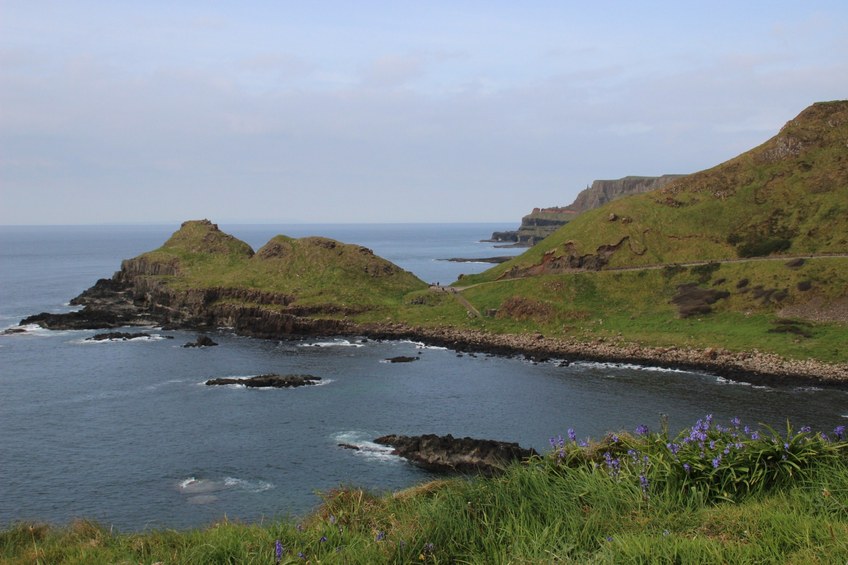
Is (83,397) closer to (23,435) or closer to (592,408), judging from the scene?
(23,435)

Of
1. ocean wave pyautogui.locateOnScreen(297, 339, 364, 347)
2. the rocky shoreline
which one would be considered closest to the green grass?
the rocky shoreline

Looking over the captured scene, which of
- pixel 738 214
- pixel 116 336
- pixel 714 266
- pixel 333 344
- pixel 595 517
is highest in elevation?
pixel 738 214

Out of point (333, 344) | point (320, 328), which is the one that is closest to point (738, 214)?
point (333, 344)

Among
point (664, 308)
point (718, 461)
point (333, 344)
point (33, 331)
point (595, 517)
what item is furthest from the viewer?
point (33, 331)

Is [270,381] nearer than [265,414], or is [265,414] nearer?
[265,414]

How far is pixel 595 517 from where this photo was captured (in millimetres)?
13523

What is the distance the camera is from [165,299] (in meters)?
123

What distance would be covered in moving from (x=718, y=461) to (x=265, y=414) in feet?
171

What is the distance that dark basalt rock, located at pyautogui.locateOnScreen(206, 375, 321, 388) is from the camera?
72188 millimetres

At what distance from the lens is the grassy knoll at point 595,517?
12180 millimetres

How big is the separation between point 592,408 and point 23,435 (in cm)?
4907

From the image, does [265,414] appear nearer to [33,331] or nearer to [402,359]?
[402,359]

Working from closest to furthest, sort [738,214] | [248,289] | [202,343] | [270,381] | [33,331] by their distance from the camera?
[270,381], [202,343], [33,331], [248,289], [738,214]

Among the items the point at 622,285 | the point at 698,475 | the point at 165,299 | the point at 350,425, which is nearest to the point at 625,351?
the point at 622,285
